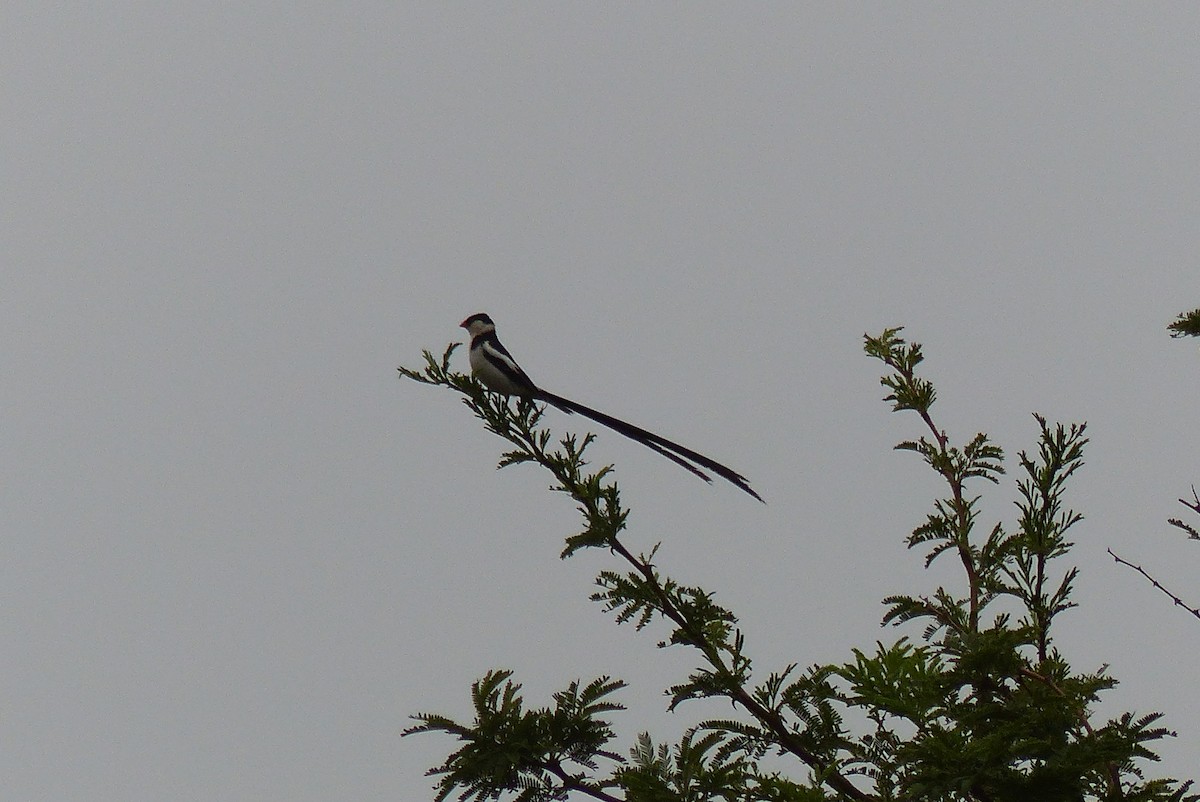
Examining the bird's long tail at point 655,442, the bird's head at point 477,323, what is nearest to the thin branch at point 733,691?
the bird's long tail at point 655,442

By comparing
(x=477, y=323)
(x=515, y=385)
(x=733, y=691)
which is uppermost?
(x=477, y=323)

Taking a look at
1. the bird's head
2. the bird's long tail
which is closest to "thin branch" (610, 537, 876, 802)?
Answer: the bird's long tail

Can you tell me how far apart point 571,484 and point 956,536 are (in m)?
1.77

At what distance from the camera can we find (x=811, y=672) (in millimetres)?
4359

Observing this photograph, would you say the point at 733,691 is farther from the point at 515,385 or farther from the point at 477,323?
the point at 477,323

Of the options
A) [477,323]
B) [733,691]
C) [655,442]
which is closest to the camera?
[733,691]

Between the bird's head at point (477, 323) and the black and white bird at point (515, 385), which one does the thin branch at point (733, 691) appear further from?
the bird's head at point (477, 323)

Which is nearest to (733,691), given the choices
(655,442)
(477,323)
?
(655,442)

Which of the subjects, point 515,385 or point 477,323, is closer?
point 515,385

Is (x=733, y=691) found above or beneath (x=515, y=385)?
beneath

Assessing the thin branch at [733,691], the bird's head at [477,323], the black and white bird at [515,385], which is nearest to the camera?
the thin branch at [733,691]

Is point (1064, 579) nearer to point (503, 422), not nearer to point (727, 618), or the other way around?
point (727, 618)

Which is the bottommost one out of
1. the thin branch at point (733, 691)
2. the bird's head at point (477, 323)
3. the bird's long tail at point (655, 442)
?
the thin branch at point (733, 691)

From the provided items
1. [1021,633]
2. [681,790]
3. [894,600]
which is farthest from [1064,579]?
[681,790]
